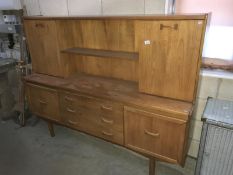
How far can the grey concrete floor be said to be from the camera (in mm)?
1989

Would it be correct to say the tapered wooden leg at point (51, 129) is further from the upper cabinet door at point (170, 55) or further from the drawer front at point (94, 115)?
the upper cabinet door at point (170, 55)

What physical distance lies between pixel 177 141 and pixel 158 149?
186 mm

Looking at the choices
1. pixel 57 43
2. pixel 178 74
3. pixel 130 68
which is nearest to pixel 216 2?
pixel 178 74

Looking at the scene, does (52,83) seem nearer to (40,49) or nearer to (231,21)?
(40,49)

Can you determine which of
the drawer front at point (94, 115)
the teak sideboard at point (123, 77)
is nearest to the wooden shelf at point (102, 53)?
the teak sideboard at point (123, 77)

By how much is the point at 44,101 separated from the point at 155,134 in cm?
125

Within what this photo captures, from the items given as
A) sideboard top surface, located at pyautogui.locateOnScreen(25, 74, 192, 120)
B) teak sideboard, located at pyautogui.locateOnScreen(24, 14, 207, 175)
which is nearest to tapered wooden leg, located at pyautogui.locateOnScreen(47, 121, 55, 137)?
teak sideboard, located at pyautogui.locateOnScreen(24, 14, 207, 175)

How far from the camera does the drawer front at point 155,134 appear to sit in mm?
1516

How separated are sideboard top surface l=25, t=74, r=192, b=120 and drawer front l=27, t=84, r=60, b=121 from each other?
8 cm

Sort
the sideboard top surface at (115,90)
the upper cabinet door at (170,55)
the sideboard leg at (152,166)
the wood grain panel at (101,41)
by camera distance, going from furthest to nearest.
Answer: the wood grain panel at (101,41)
the sideboard leg at (152,166)
the sideboard top surface at (115,90)
the upper cabinet door at (170,55)

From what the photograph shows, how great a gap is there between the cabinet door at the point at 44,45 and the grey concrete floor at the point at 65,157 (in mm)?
804

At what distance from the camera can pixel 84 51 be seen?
6.75ft

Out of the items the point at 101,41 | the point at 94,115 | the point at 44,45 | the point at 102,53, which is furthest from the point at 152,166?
the point at 44,45

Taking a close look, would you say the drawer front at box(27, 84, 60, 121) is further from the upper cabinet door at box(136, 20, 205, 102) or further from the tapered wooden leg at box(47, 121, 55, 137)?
the upper cabinet door at box(136, 20, 205, 102)
